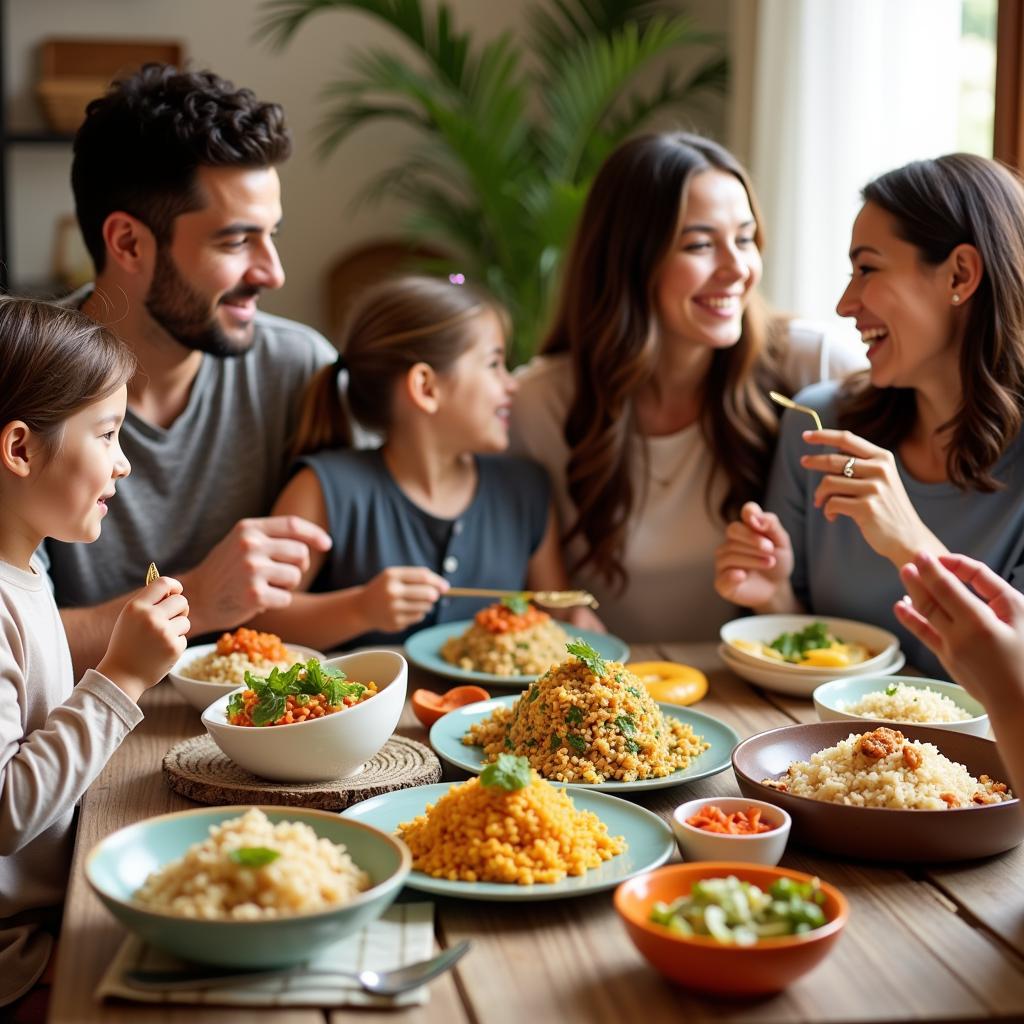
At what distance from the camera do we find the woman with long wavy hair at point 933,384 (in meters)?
2.13

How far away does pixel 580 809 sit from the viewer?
1.48 m

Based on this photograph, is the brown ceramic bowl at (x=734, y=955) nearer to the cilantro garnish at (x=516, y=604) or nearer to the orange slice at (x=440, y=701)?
the orange slice at (x=440, y=701)

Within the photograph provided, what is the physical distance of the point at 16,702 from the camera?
4.93 feet

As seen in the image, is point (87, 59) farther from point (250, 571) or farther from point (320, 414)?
point (250, 571)

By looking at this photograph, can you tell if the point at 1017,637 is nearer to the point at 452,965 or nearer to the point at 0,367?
the point at 452,965

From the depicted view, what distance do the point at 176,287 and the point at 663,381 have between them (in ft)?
3.48

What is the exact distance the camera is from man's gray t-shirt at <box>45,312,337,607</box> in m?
2.53

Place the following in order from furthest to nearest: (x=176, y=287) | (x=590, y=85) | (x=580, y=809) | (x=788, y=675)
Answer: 1. (x=590, y=85)
2. (x=176, y=287)
3. (x=788, y=675)
4. (x=580, y=809)

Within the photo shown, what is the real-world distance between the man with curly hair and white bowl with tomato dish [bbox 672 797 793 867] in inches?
47.9

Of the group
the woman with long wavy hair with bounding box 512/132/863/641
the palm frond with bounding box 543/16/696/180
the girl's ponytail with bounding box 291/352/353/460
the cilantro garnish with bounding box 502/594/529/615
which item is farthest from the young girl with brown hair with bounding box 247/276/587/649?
the palm frond with bounding box 543/16/696/180

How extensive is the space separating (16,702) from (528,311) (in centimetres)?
340

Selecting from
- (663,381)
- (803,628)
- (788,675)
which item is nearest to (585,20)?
(663,381)

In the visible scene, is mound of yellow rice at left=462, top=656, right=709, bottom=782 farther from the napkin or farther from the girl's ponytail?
the girl's ponytail

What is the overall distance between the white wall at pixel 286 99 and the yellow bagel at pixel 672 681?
12.4 ft
